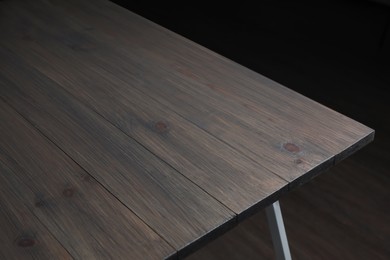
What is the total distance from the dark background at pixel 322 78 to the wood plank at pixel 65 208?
0.84 meters

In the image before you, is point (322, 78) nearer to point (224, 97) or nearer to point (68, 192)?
point (224, 97)

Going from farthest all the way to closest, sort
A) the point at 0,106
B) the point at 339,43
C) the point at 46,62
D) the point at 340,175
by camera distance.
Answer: the point at 339,43 < the point at 340,175 < the point at 46,62 < the point at 0,106

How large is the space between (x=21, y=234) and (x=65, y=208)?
0.24 feet

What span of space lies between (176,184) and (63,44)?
61cm

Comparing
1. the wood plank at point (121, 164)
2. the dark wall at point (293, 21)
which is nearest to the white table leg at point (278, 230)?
the wood plank at point (121, 164)

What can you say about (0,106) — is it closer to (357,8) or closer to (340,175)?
(340,175)

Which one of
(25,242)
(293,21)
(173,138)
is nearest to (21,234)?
(25,242)

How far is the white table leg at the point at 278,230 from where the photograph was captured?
3.66 ft

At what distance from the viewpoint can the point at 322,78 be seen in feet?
8.61

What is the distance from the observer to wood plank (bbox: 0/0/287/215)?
882mm

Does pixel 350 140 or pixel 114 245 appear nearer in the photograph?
pixel 114 245

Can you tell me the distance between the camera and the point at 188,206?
0.85 meters

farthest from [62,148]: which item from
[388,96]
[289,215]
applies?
[388,96]

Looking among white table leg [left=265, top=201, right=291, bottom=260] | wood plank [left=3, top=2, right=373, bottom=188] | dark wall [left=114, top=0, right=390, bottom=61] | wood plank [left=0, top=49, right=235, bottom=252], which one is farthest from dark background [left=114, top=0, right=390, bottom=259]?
wood plank [left=0, top=49, right=235, bottom=252]
